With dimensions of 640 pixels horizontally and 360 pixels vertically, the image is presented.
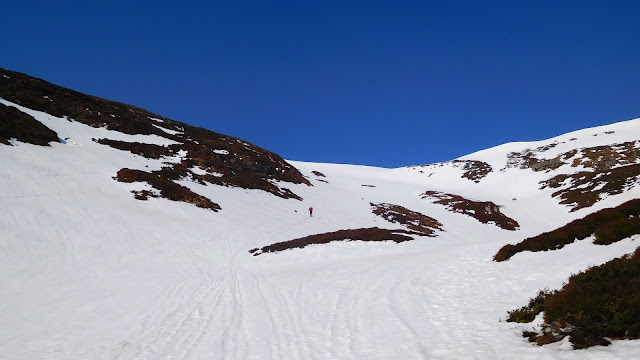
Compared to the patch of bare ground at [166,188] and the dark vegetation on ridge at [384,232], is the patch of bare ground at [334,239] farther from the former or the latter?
the patch of bare ground at [166,188]

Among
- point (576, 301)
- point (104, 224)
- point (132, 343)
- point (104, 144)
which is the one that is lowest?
point (132, 343)

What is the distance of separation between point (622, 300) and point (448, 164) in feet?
348

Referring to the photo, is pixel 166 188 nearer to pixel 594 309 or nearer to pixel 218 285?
pixel 218 285

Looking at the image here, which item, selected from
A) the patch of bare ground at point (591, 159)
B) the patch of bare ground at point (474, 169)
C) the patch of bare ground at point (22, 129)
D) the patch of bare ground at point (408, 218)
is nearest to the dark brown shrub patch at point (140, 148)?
the patch of bare ground at point (22, 129)

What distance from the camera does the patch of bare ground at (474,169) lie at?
89.6m

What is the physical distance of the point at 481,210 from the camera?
5519cm

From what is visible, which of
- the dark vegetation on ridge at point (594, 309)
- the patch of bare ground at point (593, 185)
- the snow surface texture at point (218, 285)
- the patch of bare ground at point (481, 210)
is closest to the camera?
the dark vegetation on ridge at point (594, 309)

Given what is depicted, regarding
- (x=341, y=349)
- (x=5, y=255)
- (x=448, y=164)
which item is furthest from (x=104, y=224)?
(x=448, y=164)

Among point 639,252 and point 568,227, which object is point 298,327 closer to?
point 639,252

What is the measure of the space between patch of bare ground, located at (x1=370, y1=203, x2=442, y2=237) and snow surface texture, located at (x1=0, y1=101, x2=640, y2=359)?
1135cm

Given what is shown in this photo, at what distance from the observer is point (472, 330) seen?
8164 mm

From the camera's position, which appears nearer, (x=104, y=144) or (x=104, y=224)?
(x=104, y=224)

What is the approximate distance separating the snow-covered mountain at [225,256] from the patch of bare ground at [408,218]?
19.6 inches

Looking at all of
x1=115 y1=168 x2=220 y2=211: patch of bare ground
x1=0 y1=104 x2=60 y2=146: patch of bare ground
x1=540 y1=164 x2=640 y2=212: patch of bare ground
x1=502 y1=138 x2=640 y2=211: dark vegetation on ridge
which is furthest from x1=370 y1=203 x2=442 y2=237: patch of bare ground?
x1=0 y1=104 x2=60 y2=146: patch of bare ground
